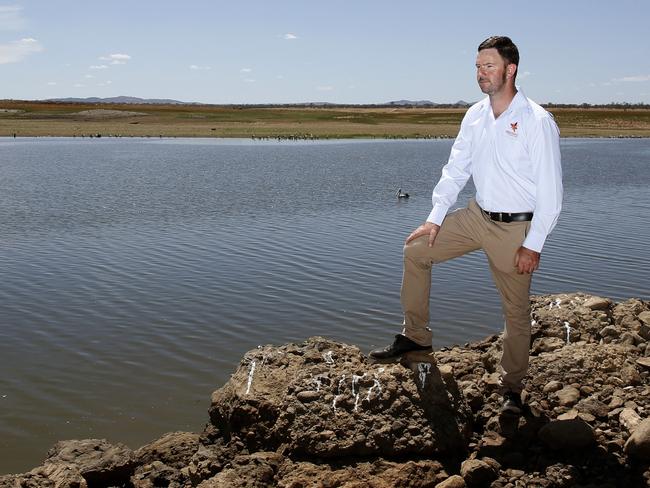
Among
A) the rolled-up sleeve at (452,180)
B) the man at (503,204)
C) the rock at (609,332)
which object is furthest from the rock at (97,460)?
the rock at (609,332)

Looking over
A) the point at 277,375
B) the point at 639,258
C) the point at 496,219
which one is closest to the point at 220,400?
the point at 277,375

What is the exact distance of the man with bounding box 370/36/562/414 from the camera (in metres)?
5.71

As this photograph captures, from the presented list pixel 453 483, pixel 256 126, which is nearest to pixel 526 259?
pixel 453 483

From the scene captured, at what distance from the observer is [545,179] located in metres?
5.66

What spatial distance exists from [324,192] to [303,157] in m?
21.4

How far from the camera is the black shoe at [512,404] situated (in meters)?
6.29

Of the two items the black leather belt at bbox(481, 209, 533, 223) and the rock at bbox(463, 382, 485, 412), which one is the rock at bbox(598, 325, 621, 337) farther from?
the black leather belt at bbox(481, 209, 533, 223)

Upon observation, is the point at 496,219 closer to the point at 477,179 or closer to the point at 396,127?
the point at 477,179

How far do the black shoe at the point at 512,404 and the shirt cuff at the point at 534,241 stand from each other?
53.2 inches

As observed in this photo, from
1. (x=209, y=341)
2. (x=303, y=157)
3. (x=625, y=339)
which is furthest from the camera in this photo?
(x=303, y=157)

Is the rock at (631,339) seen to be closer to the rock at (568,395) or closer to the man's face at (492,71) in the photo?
the rock at (568,395)

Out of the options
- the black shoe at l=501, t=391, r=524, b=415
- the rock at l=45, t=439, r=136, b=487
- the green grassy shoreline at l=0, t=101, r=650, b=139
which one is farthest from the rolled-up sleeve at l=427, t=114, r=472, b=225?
the green grassy shoreline at l=0, t=101, r=650, b=139

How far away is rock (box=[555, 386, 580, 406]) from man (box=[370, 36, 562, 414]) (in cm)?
52

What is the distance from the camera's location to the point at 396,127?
102250mm
